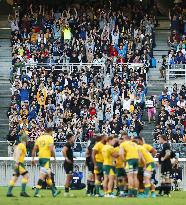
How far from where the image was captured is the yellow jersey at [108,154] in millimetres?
35938

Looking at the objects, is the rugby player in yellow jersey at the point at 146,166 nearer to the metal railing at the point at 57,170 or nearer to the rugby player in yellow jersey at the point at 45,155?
the rugby player in yellow jersey at the point at 45,155

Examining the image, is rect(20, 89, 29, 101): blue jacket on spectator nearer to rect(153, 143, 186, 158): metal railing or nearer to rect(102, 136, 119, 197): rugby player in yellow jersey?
rect(153, 143, 186, 158): metal railing

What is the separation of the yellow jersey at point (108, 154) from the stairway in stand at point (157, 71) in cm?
1347

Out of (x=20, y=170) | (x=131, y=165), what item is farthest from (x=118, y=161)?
(x=20, y=170)

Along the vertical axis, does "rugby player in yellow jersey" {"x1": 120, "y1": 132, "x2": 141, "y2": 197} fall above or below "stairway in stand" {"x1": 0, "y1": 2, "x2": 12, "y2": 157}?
below

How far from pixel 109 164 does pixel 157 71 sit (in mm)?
18650

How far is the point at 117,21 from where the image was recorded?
2224 inches

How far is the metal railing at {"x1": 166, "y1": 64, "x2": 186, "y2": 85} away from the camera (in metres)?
53.3

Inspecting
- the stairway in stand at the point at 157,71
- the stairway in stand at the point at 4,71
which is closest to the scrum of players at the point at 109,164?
the stairway in stand at the point at 157,71

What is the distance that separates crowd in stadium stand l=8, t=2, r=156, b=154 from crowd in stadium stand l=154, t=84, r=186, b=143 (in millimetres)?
913

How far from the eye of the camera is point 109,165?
3619 cm

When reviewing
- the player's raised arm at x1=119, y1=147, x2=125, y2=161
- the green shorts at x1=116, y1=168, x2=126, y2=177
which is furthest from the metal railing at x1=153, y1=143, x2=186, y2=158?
the player's raised arm at x1=119, y1=147, x2=125, y2=161

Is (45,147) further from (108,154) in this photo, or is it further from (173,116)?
(173,116)

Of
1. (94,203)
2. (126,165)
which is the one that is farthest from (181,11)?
(94,203)
